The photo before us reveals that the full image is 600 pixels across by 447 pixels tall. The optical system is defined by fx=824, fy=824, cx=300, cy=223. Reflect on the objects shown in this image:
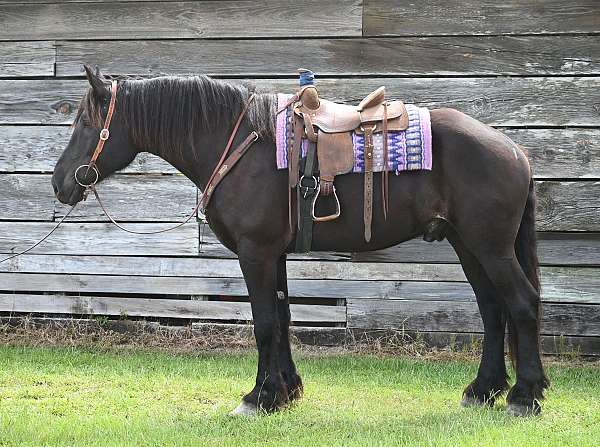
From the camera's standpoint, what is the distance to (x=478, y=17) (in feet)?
Result: 22.8

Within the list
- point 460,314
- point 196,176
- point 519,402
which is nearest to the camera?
point 519,402

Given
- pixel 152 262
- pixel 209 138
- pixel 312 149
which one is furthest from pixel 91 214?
pixel 312 149

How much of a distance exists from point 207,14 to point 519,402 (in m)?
4.32

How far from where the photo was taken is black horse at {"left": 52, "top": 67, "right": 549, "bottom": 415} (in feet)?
16.2

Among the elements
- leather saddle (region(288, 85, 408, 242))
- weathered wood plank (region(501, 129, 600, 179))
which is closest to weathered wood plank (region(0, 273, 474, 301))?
weathered wood plank (region(501, 129, 600, 179))

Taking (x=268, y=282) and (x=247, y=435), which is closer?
(x=247, y=435)

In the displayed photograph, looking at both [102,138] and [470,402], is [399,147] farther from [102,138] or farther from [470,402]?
[102,138]

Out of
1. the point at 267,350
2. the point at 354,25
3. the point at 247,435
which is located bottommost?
the point at 247,435

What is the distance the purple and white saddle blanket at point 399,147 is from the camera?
4.98 meters

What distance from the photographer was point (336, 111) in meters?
5.16

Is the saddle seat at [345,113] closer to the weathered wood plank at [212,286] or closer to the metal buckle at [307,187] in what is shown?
the metal buckle at [307,187]

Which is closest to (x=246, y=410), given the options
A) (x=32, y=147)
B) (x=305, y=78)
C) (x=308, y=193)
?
(x=308, y=193)

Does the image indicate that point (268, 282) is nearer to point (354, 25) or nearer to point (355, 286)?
point (355, 286)

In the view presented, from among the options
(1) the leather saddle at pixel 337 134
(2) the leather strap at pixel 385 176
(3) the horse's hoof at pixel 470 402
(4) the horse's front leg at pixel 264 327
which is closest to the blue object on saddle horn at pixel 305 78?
(1) the leather saddle at pixel 337 134
